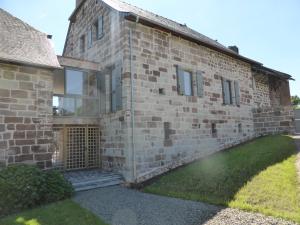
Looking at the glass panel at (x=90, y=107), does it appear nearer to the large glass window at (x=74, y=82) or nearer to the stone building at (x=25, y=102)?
the large glass window at (x=74, y=82)

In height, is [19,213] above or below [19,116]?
below

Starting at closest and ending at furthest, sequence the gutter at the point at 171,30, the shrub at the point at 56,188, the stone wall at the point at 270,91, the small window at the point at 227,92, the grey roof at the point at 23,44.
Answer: the shrub at the point at 56,188 < the grey roof at the point at 23,44 < the gutter at the point at 171,30 < the small window at the point at 227,92 < the stone wall at the point at 270,91

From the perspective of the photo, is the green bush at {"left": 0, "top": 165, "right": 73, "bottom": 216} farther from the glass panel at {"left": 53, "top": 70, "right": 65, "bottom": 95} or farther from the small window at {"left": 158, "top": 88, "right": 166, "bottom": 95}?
the small window at {"left": 158, "top": 88, "right": 166, "bottom": 95}

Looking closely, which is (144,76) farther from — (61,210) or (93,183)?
(61,210)

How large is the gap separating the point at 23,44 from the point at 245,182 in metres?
8.68

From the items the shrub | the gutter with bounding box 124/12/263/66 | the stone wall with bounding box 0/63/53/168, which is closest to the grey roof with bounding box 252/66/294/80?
the gutter with bounding box 124/12/263/66

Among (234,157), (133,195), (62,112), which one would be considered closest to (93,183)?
(133,195)

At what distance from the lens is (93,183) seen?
26.7 feet

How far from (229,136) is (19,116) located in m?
9.27

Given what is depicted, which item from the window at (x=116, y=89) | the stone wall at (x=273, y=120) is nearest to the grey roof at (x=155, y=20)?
the window at (x=116, y=89)

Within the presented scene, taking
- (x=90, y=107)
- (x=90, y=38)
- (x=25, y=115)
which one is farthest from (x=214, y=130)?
(x=25, y=115)

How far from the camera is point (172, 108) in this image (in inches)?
397

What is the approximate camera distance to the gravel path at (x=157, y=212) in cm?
507

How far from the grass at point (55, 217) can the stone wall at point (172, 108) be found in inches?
118
